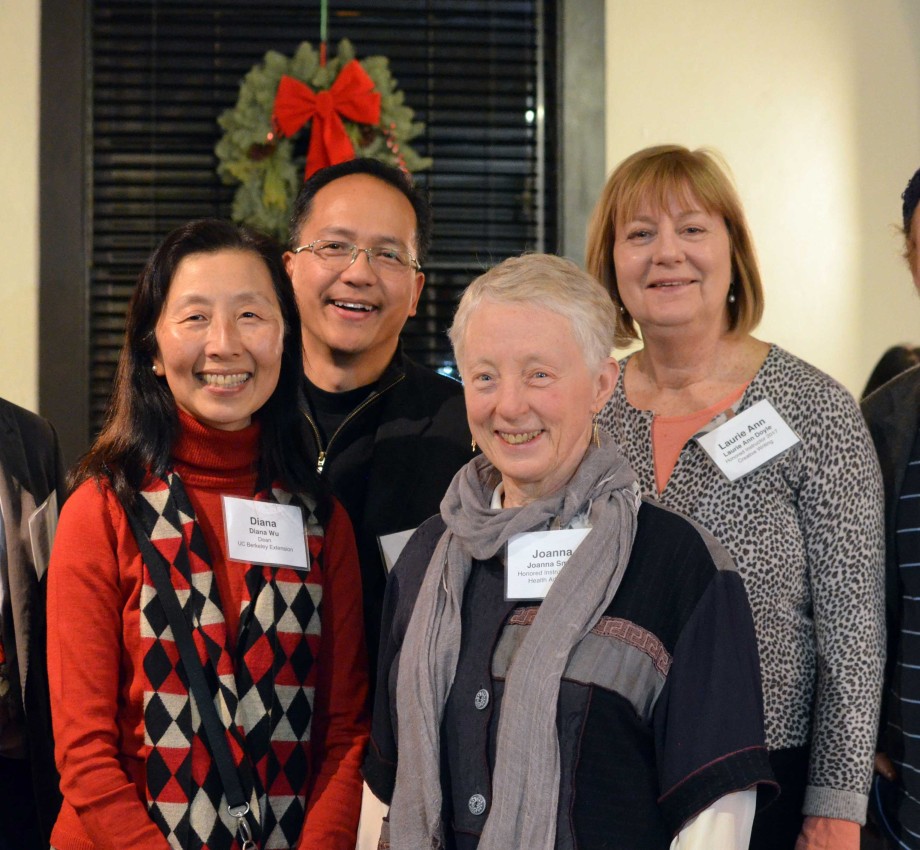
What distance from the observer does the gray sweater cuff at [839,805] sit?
1.86 m

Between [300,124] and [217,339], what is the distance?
1880mm

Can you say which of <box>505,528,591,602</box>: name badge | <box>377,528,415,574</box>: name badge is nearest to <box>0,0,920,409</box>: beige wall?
<box>377,528,415,574</box>: name badge

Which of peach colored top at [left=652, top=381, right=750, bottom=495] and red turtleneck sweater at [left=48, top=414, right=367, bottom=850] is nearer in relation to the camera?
red turtleneck sweater at [left=48, top=414, right=367, bottom=850]

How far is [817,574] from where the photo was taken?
77.5 inches

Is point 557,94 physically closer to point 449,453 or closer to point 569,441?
point 449,453

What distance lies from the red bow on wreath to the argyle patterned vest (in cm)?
187

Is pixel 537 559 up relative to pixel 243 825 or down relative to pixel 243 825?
up

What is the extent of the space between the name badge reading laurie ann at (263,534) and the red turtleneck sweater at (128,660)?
24mm

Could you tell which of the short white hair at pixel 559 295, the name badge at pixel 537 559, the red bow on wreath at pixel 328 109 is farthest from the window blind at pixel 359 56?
the name badge at pixel 537 559

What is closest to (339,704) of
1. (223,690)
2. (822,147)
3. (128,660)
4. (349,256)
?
(223,690)

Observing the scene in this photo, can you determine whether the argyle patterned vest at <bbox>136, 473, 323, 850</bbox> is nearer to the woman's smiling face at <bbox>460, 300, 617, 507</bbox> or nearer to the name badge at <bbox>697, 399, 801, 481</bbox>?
the woman's smiling face at <bbox>460, 300, 617, 507</bbox>

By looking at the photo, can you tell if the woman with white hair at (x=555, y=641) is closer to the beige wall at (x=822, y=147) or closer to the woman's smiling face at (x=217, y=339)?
the woman's smiling face at (x=217, y=339)

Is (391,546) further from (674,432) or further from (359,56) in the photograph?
(359,56)

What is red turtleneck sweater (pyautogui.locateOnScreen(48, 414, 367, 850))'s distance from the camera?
169cm
